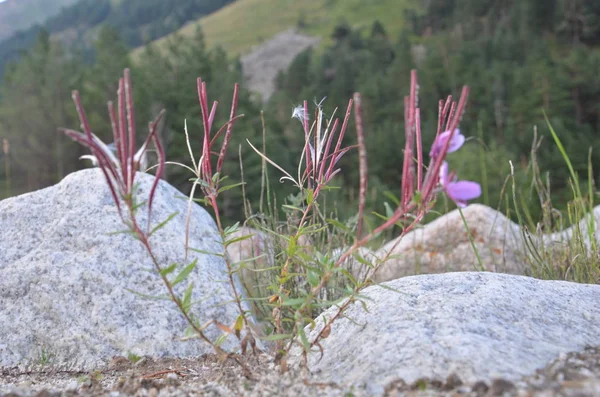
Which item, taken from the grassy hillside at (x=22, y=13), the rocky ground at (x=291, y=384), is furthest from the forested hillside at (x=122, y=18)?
the rocky ground at (x=291, y=384)

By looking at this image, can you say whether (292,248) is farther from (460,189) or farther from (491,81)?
(491,81)

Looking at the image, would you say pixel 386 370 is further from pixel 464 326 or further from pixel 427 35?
pixel 427 35

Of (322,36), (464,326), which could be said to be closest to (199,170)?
(464,326)

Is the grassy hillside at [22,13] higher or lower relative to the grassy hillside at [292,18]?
higher

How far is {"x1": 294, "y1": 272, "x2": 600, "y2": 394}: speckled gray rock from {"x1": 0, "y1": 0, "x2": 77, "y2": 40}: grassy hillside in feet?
486

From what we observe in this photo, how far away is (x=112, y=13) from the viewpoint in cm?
13138

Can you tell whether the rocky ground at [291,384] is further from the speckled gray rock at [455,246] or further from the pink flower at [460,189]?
the speckled gray rock at [455,246]

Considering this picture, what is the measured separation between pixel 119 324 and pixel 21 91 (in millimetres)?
29070

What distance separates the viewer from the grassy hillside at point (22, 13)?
13175 cm

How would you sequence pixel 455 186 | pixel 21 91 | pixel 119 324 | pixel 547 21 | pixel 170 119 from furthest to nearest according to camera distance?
pixel 547 21, pixel 21 91, pixel 170 119, pixel 119 324, pixel 455 186

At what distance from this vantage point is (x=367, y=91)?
4019 cm

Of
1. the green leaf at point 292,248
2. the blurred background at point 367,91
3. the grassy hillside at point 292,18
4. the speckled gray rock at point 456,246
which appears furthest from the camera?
the grassy hillside at point 292,18

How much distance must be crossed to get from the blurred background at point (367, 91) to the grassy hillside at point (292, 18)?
2.57 m

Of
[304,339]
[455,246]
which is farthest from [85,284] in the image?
[455,246]
